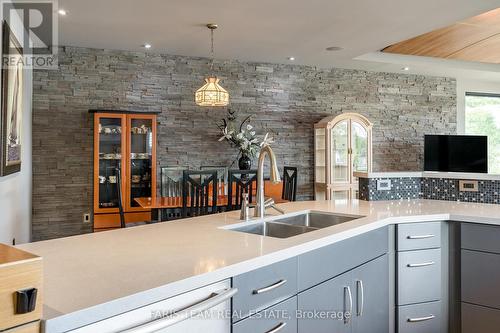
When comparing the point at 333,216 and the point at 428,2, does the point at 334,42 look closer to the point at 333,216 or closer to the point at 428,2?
the point at 428,2

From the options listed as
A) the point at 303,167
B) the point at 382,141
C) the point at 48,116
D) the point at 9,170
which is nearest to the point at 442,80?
the point at 382,141

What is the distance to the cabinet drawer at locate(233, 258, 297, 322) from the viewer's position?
1347 millimetres

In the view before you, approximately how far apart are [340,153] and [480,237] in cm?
394

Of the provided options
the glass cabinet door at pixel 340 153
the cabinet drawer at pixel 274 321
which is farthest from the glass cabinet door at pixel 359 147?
the cabinet drawer at pixel 274 321

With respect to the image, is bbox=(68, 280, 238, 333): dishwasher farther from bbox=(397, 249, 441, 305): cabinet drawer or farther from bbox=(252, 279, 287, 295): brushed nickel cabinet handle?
bbox=(397, 249, 441, 305): cabinet drawer

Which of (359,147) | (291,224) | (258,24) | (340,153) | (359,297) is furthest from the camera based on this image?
(359,147)

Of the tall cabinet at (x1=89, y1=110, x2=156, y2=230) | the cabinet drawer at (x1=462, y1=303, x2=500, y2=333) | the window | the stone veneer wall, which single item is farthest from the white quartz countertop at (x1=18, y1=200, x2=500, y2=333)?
the window

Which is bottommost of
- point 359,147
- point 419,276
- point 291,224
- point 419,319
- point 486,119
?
point 419,319

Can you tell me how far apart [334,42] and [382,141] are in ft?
8.47

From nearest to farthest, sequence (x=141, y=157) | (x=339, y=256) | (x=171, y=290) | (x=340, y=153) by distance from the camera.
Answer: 1. (x=171, y=290)
2. (x=339, y=256)
3. (x=141, y=157)
4. (x=340, y=153)

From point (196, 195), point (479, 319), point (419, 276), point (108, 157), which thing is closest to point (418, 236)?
point (419, 276)

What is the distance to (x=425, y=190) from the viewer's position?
3.28m

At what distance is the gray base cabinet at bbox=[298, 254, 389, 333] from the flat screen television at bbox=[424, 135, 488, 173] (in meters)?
5.02

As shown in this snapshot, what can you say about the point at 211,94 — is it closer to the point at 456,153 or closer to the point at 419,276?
the point at 419,276
